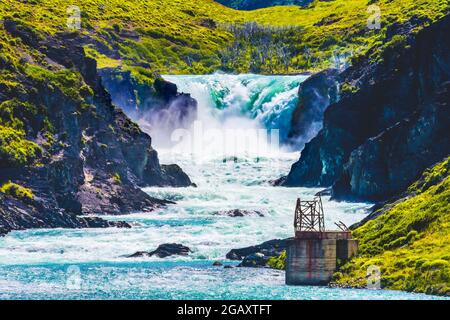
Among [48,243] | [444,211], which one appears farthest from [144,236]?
[444,211]

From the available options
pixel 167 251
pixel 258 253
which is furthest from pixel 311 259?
pixel 167 251

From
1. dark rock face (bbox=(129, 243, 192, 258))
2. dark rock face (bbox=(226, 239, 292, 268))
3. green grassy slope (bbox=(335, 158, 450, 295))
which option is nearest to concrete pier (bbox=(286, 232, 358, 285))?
green grassy slope (bbox=(335, 158, 450, 295))

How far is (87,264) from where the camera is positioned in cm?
16988

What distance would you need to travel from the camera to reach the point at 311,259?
459ft

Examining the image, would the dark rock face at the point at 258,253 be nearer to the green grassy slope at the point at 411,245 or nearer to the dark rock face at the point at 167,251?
the dark rock face at the point at 167,251

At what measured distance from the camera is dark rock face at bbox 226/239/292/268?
546 ft

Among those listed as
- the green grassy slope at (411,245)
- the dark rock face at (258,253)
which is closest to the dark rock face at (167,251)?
the dark rock face at (258,253)

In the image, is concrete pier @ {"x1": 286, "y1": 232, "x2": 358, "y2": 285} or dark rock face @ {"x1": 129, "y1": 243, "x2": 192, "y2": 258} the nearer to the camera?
concrete pier @ {"x1": 286, "y1": 232, "x2": 358, "y2": 285}

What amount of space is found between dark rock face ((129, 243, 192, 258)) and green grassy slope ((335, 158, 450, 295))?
2653 centimetres

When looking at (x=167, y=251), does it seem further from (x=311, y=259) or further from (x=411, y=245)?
(x=311, y=259)

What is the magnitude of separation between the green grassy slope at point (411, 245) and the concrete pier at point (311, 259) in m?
1.27

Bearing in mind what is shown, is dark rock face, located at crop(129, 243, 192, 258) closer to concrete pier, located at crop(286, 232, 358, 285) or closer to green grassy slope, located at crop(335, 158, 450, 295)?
green grassy slope, located at crop(335, 158, 450, 295)

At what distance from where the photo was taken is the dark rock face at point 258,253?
546 feet
